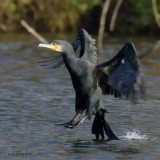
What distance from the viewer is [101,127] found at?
8234 mm

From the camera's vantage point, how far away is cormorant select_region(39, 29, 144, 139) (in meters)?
7.66

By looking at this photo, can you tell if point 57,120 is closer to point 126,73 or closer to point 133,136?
point 133,136

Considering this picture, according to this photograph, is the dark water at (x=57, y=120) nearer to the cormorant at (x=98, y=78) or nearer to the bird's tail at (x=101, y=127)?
the bird's tail at (x=101, y=127)

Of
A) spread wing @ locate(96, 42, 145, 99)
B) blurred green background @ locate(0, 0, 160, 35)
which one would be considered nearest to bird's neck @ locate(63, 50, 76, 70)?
spread wing @ locate(96, 42, 145, 99)

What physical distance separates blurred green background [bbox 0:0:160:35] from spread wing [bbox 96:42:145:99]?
669 inches

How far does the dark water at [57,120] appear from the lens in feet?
24.3

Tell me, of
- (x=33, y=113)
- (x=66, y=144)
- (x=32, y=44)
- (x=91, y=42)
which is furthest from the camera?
(x=32, y=44)

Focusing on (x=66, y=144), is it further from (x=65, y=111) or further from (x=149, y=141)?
(x=65, y=111)

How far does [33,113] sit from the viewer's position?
9695 mm

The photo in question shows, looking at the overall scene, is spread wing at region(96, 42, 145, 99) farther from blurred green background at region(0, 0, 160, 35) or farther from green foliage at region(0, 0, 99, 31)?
green foliage at region(0, 0, 99, 31)

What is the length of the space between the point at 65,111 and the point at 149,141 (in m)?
2.22

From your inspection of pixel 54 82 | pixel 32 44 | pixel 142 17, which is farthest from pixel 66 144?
pixel 142 17

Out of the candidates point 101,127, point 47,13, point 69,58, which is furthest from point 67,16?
point 69,58

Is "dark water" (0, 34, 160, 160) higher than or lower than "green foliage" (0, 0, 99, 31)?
lower
